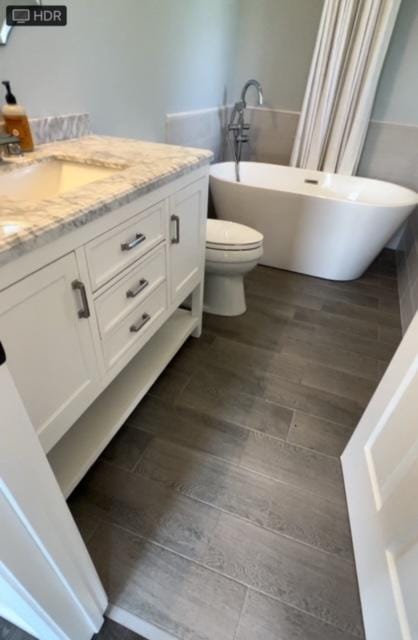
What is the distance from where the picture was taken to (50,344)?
0.80m

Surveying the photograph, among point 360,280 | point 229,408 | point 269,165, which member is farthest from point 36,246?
point 269,165

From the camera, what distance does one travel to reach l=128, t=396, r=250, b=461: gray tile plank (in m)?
1.35

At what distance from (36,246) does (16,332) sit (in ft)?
0.59

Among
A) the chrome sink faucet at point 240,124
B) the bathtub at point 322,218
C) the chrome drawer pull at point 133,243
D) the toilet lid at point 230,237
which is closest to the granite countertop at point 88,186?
the chrome drawer pull at point 133,243

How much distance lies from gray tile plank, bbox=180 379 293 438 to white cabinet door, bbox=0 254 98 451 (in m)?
0.63

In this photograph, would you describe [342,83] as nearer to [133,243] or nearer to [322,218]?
[322,218]

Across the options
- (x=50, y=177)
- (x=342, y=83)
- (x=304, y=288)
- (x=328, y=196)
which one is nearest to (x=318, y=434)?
(x=304, y=288)

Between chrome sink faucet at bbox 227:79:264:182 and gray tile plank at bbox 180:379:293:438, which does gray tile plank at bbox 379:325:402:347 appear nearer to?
gray tile plank at bbox 180:379:293:438

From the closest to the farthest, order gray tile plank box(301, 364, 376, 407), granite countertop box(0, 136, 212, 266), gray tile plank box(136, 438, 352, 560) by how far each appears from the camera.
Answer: granite countertop box(0, 136, 212, 266) → gray tile plank box(136, 438, 352, 560) → gray tile plank box(301, 364, 376, 407)

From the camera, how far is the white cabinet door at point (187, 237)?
126cm

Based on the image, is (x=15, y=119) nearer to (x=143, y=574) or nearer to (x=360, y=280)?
(x=143, y=574)

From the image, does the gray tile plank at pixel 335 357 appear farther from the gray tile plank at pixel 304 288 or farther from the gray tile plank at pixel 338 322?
the gray tile plank at pixel 304 288

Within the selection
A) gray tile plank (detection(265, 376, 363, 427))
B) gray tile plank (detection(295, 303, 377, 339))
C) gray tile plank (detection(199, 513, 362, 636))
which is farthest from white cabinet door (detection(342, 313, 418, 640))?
gray tile plank (detection(295, 303, 377, 339))

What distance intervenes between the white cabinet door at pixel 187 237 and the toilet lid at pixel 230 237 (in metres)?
0.21
